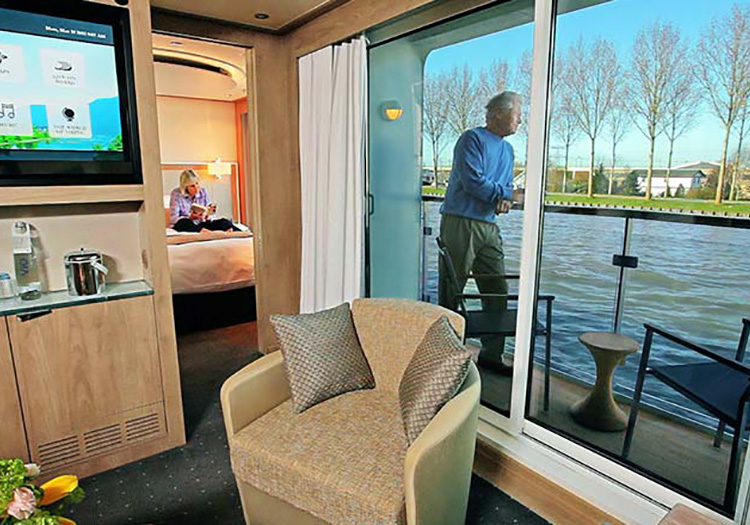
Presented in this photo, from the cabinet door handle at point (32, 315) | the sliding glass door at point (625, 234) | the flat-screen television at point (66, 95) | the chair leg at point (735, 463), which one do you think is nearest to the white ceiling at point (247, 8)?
the sliding glass door at point (625, 234)

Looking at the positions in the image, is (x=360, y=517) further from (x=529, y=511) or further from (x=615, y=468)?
(x=615, y=468)

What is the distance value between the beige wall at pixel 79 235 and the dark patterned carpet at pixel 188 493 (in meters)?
0.95

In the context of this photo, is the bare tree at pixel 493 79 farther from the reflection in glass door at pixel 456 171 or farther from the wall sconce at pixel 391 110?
the wall sconce at pixel 391 110

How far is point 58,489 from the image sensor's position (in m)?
1.09

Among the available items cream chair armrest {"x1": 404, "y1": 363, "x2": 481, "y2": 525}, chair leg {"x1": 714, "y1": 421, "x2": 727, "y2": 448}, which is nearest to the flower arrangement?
cream chair armrest {"x1": 404, "y1": 363, "x2": 481, "y2": 525}

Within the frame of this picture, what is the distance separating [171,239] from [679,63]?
4245mm

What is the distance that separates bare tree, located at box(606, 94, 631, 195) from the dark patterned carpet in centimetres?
154

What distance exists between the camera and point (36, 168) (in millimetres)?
2039

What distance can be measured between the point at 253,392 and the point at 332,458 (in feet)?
1.49

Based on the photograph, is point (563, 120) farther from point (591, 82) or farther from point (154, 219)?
point (154, 219)

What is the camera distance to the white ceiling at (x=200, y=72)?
4.46 metres

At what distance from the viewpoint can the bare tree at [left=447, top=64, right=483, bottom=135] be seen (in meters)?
2.55

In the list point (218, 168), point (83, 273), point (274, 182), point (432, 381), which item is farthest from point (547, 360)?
point (218, 168)

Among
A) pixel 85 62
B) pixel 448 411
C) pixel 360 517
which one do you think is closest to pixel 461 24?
pixel 85 62
